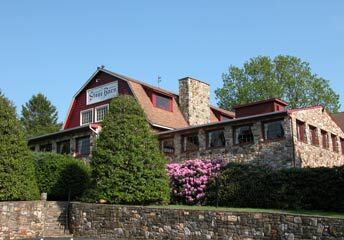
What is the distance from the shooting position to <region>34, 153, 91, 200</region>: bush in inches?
841

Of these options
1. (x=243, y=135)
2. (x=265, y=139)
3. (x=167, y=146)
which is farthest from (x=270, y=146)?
(x=167, y=146)

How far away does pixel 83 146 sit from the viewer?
28.7 metres

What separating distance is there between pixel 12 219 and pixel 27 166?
8.84 feet

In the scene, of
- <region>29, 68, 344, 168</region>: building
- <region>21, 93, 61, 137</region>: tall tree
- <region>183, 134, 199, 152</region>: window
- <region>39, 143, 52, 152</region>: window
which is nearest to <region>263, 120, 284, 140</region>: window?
<region>29, 68, 344, 168</region>: building

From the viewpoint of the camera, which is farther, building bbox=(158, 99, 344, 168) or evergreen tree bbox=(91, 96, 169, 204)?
building bbox=(158, 99, 344, 168)

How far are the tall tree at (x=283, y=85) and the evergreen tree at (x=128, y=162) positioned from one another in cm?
2968

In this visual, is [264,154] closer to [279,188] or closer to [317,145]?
[317,145]

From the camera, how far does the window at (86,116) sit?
1279 inches

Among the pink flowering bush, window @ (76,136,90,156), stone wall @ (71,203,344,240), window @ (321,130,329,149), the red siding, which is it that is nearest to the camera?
stone wall @ (71,203,344,240)

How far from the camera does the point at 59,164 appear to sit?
859 inches

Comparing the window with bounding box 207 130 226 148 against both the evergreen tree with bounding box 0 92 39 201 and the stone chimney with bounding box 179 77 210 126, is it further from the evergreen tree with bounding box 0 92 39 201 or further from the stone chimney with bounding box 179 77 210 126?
the evergreen tree with bounding box 0 92 39 201

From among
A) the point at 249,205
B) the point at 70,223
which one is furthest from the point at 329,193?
the point at 70,223

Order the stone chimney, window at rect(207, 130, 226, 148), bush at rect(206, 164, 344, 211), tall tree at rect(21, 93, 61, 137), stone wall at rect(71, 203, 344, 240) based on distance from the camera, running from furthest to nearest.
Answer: tall tree at rect(21, 93, 61, 137), the stone chimney, window at rect(207, 130, 226, 148), bush at rect(206, 164, 344, 211), stone wall at rect(71, 203, 344, 240)

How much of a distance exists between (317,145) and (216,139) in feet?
18.1
